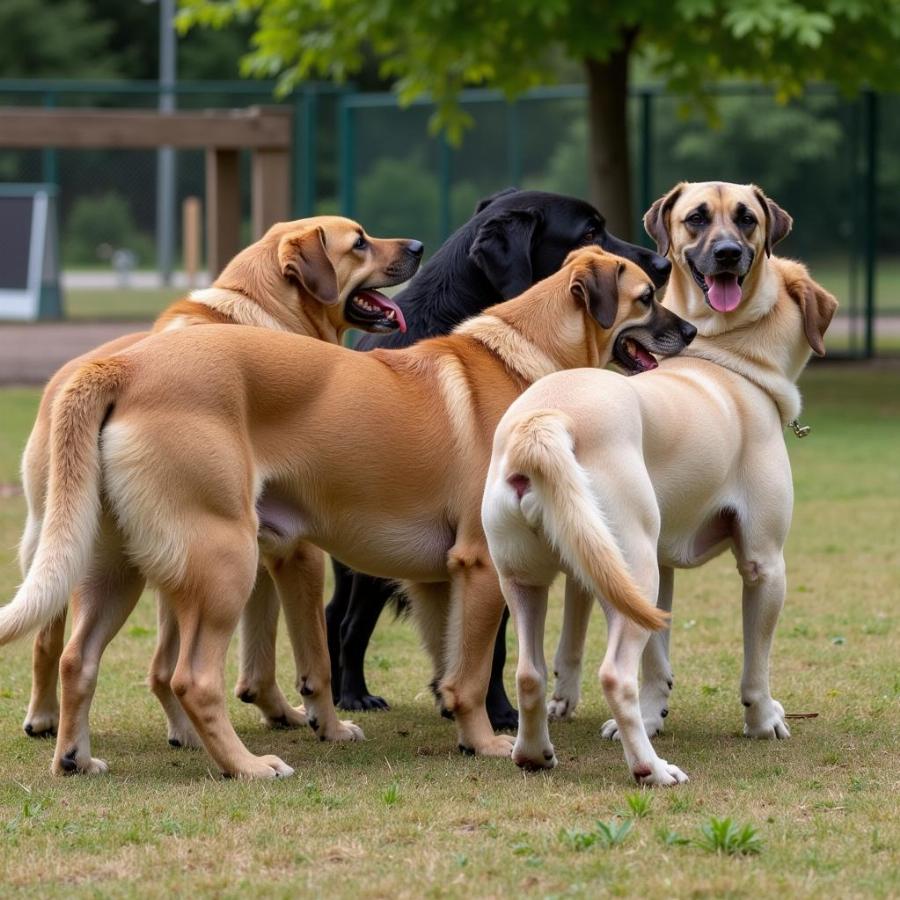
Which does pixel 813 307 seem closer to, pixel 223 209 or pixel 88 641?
pixel 88 641

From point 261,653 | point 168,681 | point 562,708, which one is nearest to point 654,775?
point 562,708

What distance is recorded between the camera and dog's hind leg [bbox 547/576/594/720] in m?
5.78

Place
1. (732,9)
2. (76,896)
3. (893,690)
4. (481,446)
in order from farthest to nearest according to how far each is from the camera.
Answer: (732,9) < (893,690) < (481,446) < (76,896)

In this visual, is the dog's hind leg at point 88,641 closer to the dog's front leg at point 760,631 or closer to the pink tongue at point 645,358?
the pink tongue at point 645,358

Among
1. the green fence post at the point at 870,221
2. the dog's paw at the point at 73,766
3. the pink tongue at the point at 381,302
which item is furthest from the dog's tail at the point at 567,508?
the green fence post at the point at 870,221

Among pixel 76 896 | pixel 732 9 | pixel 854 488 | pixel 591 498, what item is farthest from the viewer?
pixel 732 9

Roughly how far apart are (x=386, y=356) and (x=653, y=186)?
16.5 metres

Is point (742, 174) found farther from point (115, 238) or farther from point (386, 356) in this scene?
point (386, 356)

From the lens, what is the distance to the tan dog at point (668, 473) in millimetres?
4590

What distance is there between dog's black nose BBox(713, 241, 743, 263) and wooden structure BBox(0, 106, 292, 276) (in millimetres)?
9615

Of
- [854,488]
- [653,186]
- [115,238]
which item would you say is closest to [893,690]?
[854,488]

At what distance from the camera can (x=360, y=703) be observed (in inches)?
249

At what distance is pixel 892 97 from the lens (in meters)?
21.3

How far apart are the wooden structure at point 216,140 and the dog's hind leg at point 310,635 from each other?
9.51 metres
